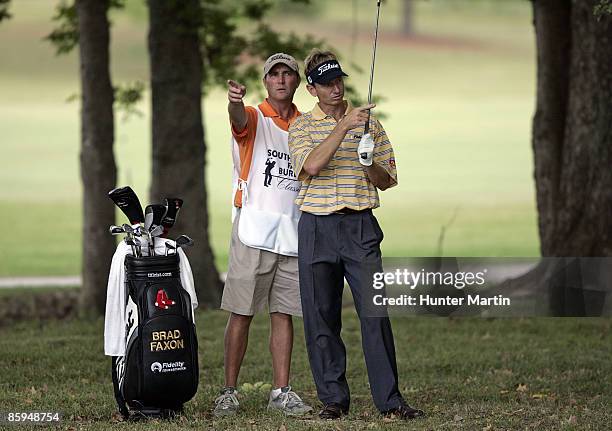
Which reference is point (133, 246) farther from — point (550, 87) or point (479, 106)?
point (479, 106)

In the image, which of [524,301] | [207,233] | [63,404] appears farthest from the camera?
[207,233]

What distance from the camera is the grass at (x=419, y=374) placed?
768cm

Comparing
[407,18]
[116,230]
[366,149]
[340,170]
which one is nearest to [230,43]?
[116,230]

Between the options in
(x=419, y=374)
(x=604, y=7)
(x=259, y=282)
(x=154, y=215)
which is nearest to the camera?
(x=154, y=215)

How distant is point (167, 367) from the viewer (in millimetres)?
7543

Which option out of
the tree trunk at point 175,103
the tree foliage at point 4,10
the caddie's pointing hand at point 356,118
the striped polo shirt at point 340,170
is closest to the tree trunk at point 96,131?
the tree trunk at point 175,103

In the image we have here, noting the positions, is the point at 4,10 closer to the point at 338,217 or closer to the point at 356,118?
the point at 338,217

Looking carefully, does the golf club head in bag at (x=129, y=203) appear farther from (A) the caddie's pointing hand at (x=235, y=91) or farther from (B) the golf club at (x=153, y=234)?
(A) the caddie's pointing hand at (x=235, y=91)

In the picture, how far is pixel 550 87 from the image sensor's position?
14984 millimetres

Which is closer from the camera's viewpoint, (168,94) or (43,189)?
(168,94)

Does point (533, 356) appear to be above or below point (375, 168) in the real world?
below

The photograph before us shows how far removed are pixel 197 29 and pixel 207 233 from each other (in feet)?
8.16

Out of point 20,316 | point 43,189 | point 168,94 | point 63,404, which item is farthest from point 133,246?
point 43,189

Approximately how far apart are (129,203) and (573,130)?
304 inches
